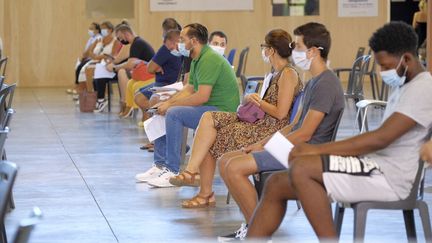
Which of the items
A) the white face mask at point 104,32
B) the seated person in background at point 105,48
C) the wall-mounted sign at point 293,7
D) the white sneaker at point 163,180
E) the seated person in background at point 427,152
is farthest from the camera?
the wall-mounted sign at point 293,7

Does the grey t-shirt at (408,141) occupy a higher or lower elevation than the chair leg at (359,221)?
higher

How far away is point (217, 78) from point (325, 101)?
2.25 metres

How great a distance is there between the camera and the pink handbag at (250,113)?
6.06 metres

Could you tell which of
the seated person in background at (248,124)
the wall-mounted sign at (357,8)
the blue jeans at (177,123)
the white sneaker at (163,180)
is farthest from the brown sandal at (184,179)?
the wall-mounted sign at (357,8)

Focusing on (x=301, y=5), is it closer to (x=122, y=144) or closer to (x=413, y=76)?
(x=122, y=144)

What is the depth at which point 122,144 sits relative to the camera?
10242 mm

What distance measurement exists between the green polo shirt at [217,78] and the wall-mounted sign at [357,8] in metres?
13.0

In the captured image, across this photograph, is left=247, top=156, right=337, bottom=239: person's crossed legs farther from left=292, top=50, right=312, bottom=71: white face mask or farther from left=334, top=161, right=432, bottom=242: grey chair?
left=292, top=50, right=312, bottom=71: white face mask

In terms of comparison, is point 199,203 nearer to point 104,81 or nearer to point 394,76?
point 394,76

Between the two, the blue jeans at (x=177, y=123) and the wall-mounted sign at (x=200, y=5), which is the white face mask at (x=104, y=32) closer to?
the wall-mounted sign at (x=200, y=5)

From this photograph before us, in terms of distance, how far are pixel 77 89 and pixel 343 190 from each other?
12.5m

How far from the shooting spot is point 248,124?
6184 mm

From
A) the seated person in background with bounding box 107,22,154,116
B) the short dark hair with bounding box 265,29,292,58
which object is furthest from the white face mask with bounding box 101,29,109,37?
the short dark hair with bounding box 265,29,292,58

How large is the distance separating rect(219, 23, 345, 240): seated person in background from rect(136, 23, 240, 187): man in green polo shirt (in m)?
1.62
